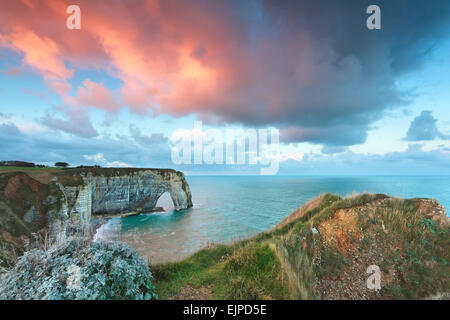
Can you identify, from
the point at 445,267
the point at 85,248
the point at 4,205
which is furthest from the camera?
the point at 4,205

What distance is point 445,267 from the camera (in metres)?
6.86

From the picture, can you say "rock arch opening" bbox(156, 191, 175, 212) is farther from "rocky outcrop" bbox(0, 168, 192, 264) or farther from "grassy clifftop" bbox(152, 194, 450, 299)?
"grassy clifftop" bbox(152, 194, 450, 299)

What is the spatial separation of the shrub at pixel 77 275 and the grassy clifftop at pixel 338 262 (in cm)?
166

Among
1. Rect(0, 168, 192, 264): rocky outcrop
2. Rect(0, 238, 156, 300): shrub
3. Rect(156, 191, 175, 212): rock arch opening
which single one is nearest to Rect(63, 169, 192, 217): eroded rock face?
Rect(0, 168, 192, 264): rocky outcrop

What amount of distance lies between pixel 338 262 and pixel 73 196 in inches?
1448

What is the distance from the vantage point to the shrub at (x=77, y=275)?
4004 mm

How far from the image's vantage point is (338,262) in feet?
25.0

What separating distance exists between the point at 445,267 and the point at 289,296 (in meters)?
7.25

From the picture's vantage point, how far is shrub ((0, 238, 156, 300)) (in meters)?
4.00

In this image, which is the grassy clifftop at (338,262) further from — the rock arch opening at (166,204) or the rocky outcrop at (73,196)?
the rock arch opening at (166,204)

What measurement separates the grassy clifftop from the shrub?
166 cm

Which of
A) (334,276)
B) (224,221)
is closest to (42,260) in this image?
(334,276)
